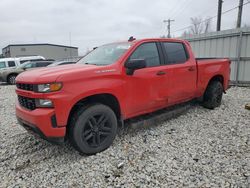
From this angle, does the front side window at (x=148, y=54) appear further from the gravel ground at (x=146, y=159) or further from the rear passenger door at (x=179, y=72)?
the gravel ground at (x=146, y=159)

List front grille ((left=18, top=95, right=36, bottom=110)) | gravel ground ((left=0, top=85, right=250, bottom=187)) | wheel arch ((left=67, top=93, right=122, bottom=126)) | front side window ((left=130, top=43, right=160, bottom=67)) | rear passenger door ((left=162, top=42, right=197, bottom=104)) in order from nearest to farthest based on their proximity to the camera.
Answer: gravel ground ((left=0, top=85, right=250, bottom=187))
front grille ((left=18, top=95, right=36, bottom=110))
wheel arch ((left=67, top=93, right=122, bottom=126))
front side window ((left=130, top=43, right=160, bottom=67))
rear passenger door ((left=162, top=42, right=197, bottom=104))

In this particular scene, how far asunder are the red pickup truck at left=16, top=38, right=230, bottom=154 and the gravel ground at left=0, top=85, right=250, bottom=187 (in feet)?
1.29

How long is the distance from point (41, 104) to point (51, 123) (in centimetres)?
30

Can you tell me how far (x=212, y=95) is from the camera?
16.3 ft

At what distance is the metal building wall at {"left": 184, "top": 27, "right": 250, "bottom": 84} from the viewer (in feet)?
26.0

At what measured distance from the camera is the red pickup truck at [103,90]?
257cm

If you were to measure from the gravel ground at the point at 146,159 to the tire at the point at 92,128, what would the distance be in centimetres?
17

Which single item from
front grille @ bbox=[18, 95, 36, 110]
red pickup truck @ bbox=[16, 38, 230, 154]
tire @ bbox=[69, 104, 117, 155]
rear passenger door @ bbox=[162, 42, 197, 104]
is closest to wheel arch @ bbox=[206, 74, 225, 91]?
red pickup truck @ bbox=[16, 38, 230, 154]

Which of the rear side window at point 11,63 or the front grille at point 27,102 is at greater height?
the rear side window at point 11,63

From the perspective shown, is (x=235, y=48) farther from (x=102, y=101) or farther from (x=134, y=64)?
(x=102, y=101)

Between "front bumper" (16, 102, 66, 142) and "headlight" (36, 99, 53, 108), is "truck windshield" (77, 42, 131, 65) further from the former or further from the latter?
"front bumper" (16, 102, 66, 142)

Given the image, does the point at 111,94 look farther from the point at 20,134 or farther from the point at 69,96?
the point at 20,134

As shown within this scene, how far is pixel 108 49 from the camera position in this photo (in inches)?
151

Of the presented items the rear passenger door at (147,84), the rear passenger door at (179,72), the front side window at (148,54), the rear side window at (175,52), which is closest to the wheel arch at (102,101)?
the rear passenger door at (147,84)
